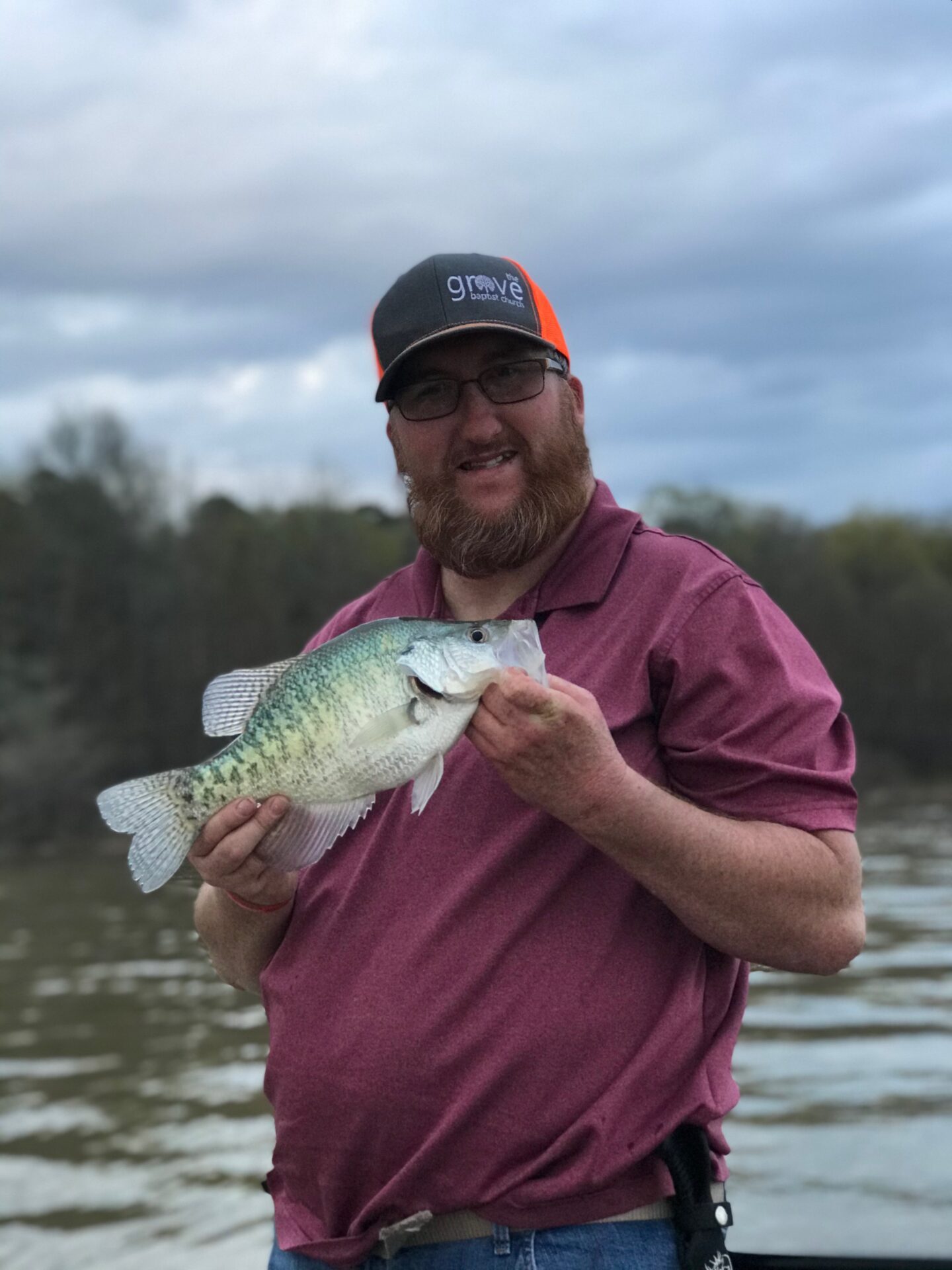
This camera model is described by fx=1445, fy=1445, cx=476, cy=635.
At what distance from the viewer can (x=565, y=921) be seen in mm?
2850

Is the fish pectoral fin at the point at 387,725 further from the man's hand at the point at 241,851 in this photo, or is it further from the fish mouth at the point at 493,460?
the fish mouth at the point at 493,460

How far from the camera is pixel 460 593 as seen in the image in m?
3.56

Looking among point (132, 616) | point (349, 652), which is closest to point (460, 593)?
point (349, 652)

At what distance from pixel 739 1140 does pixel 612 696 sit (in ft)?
22.9

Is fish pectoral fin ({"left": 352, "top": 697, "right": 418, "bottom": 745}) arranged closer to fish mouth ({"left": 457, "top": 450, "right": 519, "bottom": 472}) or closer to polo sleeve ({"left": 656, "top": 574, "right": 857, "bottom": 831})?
polo sleeve ({"left": 656, "top": 574, "right": 857, "bottom": 831})

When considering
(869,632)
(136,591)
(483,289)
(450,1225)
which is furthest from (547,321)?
(869,632)

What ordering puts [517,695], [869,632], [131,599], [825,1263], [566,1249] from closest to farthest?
[517,695], [566,1249], [825,1263], [131,599], [869,632]

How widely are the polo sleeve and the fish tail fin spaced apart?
41.7 inches

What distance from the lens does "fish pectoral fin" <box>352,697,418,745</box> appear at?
2926 millimetres

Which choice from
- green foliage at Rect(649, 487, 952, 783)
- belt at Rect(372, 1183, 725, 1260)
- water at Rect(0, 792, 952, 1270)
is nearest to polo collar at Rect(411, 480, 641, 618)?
water at Rect(0, 792, 952, 1270)

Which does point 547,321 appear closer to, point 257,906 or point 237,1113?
point 257,906

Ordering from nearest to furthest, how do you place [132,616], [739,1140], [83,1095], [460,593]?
[460,593] < [739,1140] < [83,1095] < [132,616]

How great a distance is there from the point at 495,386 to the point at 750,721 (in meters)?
1.03

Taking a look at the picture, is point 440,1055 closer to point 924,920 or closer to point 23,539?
point 924,920
